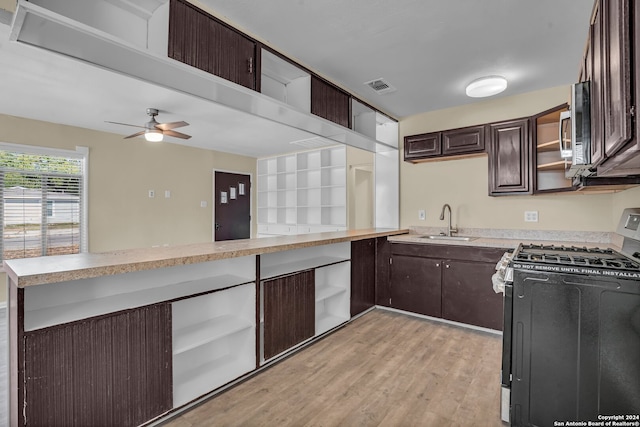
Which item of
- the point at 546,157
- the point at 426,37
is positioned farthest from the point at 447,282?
the point at 426,37

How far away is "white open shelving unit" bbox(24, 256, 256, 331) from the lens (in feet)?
4.90

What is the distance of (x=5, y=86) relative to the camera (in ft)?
10.5

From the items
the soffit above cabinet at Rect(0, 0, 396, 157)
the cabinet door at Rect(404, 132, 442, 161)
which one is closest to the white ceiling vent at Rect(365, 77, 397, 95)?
the soffit above cabinet at Rect(0, 0, 396, 157)

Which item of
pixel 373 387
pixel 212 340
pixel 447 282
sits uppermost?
pixel 447 282

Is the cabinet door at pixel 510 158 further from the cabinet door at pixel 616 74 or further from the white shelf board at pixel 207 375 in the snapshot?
the white shelf board at pixel 207 375

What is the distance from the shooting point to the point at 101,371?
1560 millimetres

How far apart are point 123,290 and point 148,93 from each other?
2354mm

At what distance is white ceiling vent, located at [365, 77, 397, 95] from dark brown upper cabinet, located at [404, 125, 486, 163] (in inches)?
29.7

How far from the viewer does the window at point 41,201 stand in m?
4.17

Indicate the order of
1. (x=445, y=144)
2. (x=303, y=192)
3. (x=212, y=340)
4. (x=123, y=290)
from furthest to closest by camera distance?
(x=303, y=192)
(x=445, y=144)
(x=212, y=340)
(x=123, y=290)

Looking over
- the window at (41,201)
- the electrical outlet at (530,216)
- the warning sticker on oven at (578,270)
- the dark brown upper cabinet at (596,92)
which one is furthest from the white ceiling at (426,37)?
the window at (41,201)

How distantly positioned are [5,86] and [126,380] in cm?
339

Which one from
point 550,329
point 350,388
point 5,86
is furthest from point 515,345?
point 5,86

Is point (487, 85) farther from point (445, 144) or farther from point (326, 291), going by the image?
point (326, 291)
